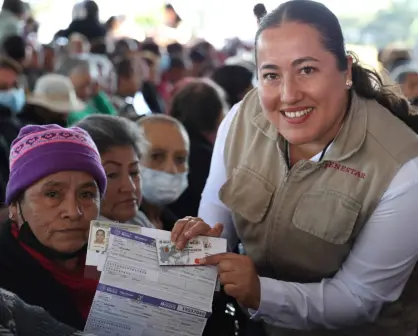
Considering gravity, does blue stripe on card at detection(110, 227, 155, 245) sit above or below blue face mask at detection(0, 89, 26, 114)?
below

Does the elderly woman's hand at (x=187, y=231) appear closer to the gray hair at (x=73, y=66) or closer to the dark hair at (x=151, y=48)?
the gray hair at (x=73, y=66)

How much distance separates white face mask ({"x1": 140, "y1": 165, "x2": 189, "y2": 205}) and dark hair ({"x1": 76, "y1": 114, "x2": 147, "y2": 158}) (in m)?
0.47

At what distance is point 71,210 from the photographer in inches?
74.3

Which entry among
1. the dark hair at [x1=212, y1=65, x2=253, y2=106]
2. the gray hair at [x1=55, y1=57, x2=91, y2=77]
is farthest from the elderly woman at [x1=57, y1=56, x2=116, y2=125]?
the dark hair at [x1=212, y1=65, x2=253, y2=106]

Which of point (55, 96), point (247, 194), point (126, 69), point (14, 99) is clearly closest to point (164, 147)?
point (247, 194)

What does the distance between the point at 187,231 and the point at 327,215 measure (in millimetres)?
431

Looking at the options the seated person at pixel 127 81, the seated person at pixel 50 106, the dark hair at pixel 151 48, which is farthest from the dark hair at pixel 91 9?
the seated person at pixel 50 106

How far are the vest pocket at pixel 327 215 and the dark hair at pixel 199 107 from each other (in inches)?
80.0

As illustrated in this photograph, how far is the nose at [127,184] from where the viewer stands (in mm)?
2453

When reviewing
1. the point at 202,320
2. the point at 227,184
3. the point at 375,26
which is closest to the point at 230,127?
the point at 227,184

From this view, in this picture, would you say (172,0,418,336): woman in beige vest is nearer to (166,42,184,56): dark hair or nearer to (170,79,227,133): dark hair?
(170,79,227,133): dark hair

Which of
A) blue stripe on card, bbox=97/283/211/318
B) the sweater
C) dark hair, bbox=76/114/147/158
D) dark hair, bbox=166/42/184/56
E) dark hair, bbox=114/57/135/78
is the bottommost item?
the sweater

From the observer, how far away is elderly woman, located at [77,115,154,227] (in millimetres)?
2432

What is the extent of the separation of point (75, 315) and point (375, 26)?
9.47 metres
